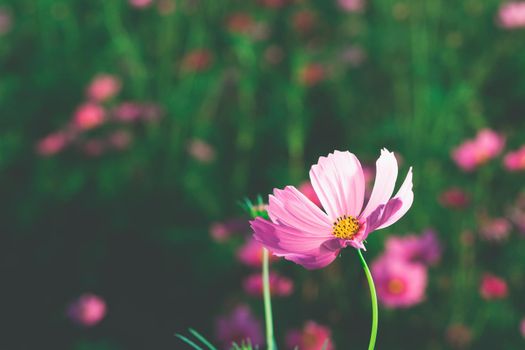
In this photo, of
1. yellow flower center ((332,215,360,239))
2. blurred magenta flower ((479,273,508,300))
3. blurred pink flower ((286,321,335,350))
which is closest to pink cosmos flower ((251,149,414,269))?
yellow flower center ((332,215,360,239))

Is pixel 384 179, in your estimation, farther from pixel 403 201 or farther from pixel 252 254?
pixel 252 254

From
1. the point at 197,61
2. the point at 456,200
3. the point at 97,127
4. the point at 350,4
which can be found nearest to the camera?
the point at 456,200

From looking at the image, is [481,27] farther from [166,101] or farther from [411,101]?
[166,101]

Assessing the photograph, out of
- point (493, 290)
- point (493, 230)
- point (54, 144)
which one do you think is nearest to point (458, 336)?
point (493, 290)

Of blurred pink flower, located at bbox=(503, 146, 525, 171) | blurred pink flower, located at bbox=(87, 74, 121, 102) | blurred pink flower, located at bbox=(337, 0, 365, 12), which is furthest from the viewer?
blurred pink flower, located at bbox=(337, 0, 365, 12)

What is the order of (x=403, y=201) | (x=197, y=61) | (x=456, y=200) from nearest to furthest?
(x=403, y=201)
(x=456, y=200)
(x=197, y=61)

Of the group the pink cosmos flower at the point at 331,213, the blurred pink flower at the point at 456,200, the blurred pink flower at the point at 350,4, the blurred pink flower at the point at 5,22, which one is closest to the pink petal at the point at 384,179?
the pink cosmos flower at the point at 331,213

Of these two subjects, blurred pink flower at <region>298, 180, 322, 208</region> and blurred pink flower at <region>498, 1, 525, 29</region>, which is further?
blurred pink flower at <region>498, 1, 525, 29</region>

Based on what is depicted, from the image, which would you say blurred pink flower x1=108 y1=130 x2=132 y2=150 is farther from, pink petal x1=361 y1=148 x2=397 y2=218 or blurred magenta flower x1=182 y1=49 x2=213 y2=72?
pink petal x1=361 y1=148 x2=397 y2=218
